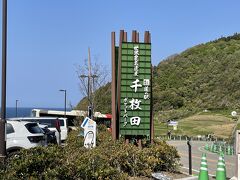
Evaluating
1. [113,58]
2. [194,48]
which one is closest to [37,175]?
[113,58]

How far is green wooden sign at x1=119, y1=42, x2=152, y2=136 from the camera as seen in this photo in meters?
14.9

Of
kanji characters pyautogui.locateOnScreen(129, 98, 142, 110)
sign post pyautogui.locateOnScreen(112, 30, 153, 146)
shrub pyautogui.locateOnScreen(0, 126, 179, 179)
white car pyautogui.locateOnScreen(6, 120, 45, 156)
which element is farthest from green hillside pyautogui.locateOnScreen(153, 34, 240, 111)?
shrub pyautogui.locateOnScreen(0, 126, 179, 179)

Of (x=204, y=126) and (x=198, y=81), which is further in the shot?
(x=198, y=81)

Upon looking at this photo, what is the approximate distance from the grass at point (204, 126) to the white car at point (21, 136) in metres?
57.8

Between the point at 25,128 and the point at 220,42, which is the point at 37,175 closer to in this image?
the point at 25,128

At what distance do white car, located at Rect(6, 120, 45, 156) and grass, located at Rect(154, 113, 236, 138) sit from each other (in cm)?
5783

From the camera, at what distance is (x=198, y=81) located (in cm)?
11831

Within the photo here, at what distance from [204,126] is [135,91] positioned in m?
69.3

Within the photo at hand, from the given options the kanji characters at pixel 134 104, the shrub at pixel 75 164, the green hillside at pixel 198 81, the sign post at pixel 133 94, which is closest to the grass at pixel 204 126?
the green hillside at pixel 198 81

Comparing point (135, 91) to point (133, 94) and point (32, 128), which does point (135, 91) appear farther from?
point (32, 128)

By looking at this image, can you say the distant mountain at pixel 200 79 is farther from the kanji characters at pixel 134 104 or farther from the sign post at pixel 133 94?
the kanji characters at pixel 134 104

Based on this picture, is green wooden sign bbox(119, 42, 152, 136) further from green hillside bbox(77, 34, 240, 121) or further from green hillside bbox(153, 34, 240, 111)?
green hillside bbox(153, 34, 240, 111)

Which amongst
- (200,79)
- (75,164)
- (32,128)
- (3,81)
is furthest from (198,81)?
(75,164)

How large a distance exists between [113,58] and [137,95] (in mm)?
1518
